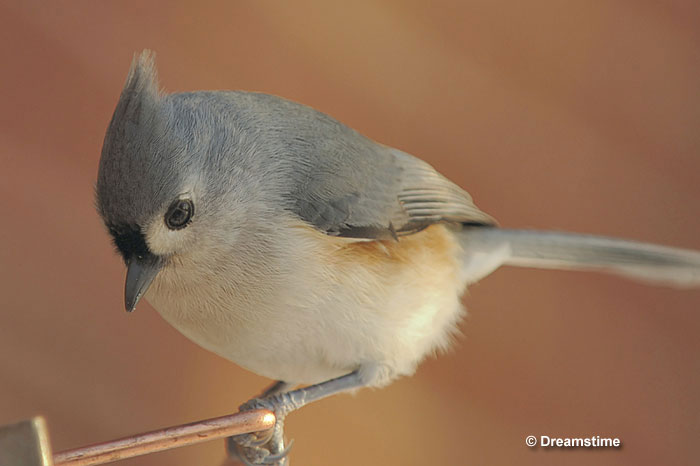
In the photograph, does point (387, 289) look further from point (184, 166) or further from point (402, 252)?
point (184, 166)

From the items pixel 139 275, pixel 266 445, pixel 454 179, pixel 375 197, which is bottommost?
pixel 266 445

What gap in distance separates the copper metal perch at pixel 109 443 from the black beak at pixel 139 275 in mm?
214

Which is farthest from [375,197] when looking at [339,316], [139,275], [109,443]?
[109,443]

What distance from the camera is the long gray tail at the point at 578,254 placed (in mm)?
1065

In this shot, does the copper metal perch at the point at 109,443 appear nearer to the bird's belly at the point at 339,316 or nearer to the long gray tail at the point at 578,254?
the bird's belly at the point at 339,316

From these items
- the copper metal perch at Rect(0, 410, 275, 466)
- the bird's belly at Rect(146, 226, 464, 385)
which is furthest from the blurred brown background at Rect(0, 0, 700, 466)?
the copper metal perch at Rect(0, 410, 275, 466)

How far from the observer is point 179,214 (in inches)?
30.7

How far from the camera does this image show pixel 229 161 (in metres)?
0.85

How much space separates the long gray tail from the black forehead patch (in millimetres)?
514

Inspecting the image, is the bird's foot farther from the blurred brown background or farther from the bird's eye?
the blurred brown background

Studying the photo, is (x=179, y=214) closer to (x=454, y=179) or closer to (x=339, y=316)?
(x=339, y=316)

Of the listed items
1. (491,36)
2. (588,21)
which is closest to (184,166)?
(491,36)

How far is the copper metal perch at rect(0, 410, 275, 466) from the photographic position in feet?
1.30

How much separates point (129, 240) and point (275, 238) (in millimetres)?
161
